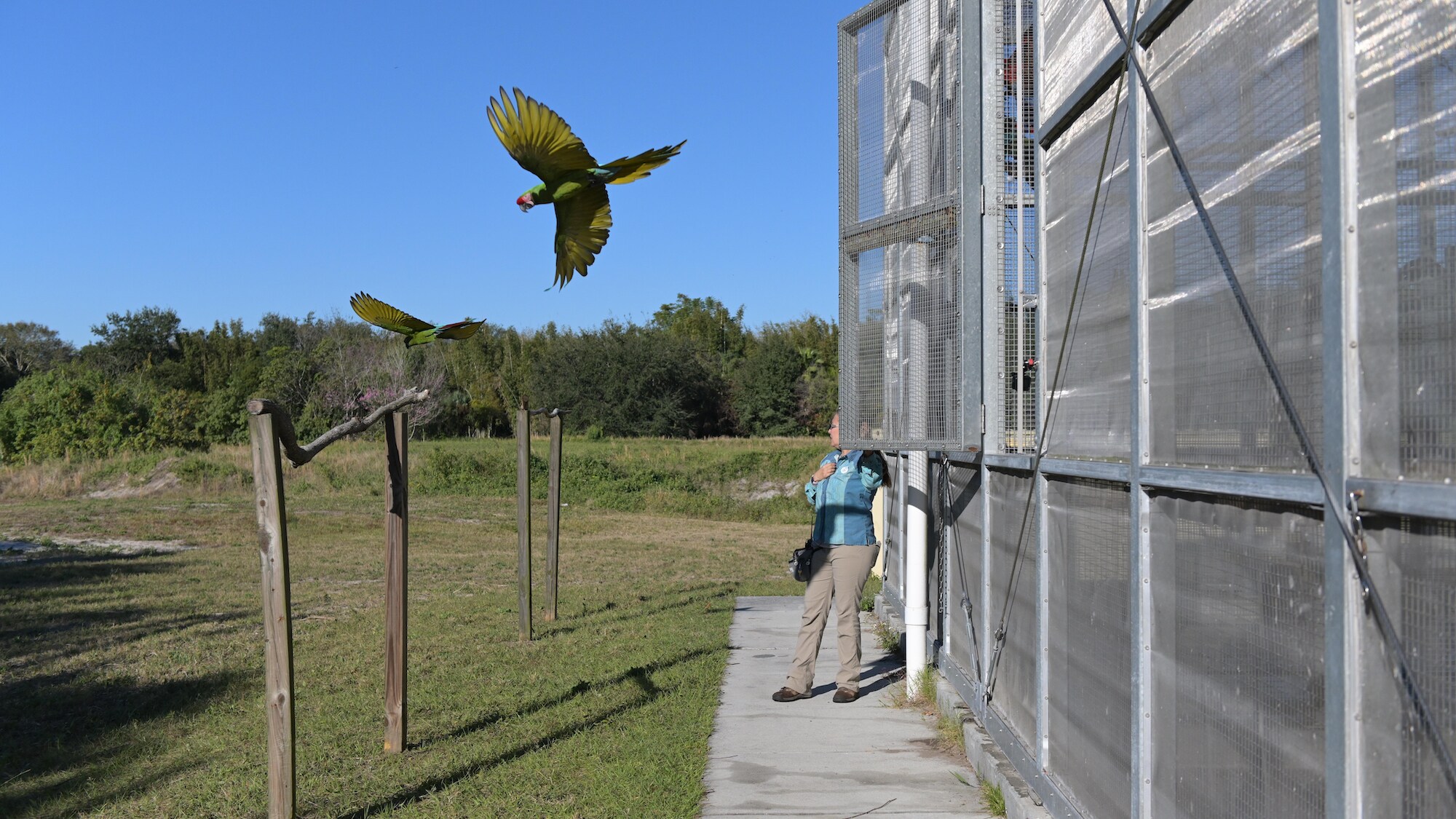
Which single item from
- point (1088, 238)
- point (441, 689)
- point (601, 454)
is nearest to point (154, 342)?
point (601, 454)

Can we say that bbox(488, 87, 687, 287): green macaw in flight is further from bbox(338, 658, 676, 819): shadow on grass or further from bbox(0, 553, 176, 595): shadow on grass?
bbox(0, 553, 176, 595): shadow on grass

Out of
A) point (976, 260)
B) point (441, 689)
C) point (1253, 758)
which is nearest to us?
point (1253, 758)

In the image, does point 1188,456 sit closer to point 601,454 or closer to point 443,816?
point 443,816

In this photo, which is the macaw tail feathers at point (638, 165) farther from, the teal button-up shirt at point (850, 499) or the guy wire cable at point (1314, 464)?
the teal button-up shirt at point (850, 499)

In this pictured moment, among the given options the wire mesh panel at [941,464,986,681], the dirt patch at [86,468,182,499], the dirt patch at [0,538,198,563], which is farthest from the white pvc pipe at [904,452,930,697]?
the dirt patch at [86,468,182,499]

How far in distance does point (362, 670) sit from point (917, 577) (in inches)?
182

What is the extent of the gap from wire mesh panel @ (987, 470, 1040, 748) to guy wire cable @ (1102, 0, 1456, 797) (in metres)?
2.13

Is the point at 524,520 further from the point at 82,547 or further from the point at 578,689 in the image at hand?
the point at 82,547

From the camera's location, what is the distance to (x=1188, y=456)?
10.4ft

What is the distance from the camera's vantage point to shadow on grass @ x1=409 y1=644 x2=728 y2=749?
23.8ft

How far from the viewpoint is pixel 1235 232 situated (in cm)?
286

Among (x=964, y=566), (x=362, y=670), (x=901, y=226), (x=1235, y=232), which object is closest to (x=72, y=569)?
(x=362, y=670)

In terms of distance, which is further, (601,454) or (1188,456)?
(601,454)

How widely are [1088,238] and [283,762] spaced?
3.97m
